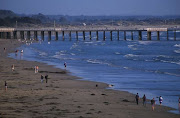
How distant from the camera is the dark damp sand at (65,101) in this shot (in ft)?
80.2

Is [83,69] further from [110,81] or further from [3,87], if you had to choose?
[3,87]

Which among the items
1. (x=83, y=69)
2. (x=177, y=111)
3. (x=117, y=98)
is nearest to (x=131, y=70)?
(x=83, y=69)

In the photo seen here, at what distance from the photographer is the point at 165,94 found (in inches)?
1214

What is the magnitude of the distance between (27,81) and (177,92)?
10680mm

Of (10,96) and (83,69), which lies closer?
(10,96)

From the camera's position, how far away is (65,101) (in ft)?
91.0

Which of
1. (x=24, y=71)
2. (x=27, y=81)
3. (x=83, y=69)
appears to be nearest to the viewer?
(x=27, y=81)

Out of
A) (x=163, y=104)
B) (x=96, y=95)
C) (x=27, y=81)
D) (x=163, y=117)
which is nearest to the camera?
(x=163, y=117)

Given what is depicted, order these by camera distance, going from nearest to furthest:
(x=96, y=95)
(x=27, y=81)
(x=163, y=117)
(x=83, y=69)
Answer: (x=163, y=117) → (x=96, y=95) → (x=27, y=81) → (x=83, y=69)

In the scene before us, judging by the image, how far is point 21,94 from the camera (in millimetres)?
29406

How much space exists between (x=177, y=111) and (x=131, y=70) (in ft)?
59.2

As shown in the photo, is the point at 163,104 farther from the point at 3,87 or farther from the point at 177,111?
the point at 3,87

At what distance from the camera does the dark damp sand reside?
80.2 feet

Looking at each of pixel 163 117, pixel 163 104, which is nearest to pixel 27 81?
pixel 163 104
